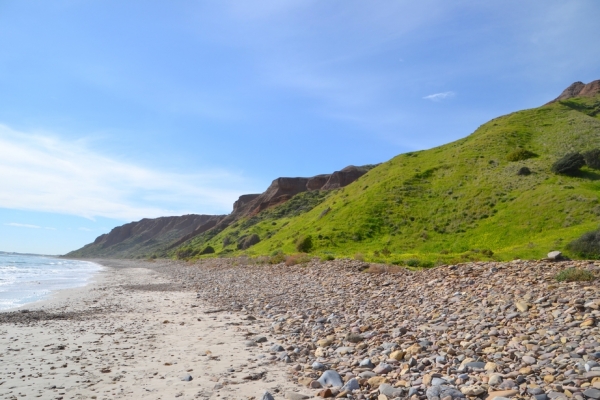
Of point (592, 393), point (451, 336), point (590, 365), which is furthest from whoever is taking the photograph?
point (451, 336)

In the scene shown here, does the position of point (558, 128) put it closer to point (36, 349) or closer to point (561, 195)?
point (561, 195)

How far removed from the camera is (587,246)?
18984 millimetres

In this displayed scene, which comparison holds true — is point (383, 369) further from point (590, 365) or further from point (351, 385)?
point (590, 365)

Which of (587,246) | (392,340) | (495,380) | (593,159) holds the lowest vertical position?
(392,340)

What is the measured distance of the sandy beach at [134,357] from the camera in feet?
23.8

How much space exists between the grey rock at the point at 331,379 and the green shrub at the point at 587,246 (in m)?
16.8

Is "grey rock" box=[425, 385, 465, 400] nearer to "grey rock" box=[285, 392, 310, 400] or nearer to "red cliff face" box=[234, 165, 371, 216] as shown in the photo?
"grey rock" box=[285, 392, 310, 400]

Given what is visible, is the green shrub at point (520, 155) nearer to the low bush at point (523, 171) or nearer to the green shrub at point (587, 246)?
the low bush at point (523, 171)

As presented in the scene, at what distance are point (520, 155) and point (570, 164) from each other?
8.11m

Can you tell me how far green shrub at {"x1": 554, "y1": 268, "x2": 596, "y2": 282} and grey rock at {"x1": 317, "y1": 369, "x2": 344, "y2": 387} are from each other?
767 cm

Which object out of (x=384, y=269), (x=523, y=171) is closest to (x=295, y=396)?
(x=384, y=269)

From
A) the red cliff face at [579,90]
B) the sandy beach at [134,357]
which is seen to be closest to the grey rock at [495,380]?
the sandy beach at [134,357]

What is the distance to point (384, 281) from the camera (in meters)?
17.0

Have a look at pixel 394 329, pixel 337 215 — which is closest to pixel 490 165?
pixel 337 215
